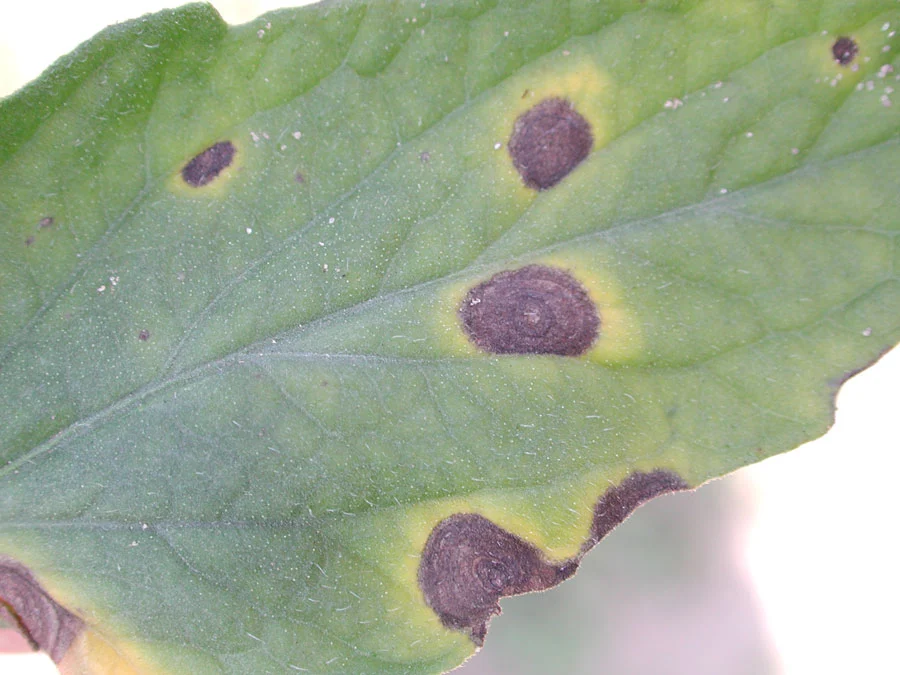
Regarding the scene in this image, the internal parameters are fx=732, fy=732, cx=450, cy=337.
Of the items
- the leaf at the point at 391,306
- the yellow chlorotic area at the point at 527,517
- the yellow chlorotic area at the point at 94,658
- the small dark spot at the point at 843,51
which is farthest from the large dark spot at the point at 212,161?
the small dark spot at the point at 843,51

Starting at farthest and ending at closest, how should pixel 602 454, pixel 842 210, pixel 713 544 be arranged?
pixel 713 544 < pixel 602 454 < pixel 842 210

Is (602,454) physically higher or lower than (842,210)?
lower

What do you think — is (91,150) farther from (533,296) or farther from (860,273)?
(860,273)

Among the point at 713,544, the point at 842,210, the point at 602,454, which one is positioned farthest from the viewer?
the point at 713,544

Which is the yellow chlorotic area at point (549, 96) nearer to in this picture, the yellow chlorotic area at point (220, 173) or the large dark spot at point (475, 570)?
the yellow chlorotic area at point (220, 173)

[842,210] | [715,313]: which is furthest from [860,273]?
[715,313]

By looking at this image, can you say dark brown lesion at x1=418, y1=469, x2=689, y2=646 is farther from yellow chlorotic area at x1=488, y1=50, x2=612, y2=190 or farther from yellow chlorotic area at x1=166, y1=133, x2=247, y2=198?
yellow chlorotic area at x1=166, y1=133, x2=247, y2=198

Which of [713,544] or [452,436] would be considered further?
[713,544]

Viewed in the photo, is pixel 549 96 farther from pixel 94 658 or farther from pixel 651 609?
pixel 651 609

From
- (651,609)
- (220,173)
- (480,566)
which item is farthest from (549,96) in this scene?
(651,609)
